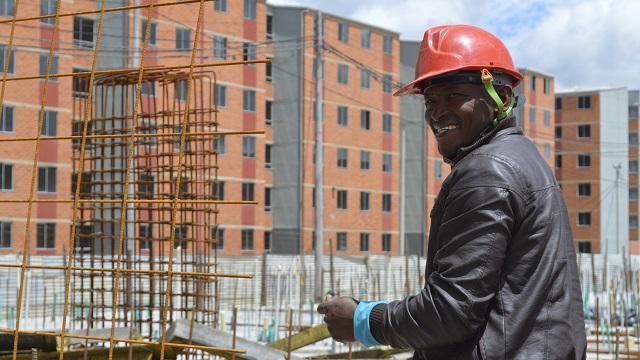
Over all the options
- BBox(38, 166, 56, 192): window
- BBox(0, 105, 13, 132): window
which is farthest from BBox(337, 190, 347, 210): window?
BBox(0, 105, 13, 132): window

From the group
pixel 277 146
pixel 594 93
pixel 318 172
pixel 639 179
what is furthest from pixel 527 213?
pixel 639 179

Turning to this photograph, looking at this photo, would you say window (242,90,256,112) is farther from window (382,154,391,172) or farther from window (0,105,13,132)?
window (0,105,13,132)

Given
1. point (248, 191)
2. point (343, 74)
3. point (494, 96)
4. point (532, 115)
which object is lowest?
point (494, 96)

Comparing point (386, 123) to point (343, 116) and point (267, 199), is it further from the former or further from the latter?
point (267, 199)

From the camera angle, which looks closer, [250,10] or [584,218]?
[250,10]

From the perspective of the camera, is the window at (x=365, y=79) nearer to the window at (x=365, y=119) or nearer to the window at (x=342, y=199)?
the window at (x=365, y=119)

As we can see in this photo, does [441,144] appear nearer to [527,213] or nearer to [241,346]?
[527,213]

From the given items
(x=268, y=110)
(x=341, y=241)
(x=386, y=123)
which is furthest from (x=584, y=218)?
(x=268, y=110)

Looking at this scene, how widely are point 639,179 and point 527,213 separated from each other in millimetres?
83217

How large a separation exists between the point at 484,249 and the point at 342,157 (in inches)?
1821

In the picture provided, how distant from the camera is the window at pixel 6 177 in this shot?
34688 millimetres

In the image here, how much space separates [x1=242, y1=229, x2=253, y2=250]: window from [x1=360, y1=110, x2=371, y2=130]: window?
9845 millimetres

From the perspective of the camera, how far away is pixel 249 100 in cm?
4388

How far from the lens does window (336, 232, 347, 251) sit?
158ft
